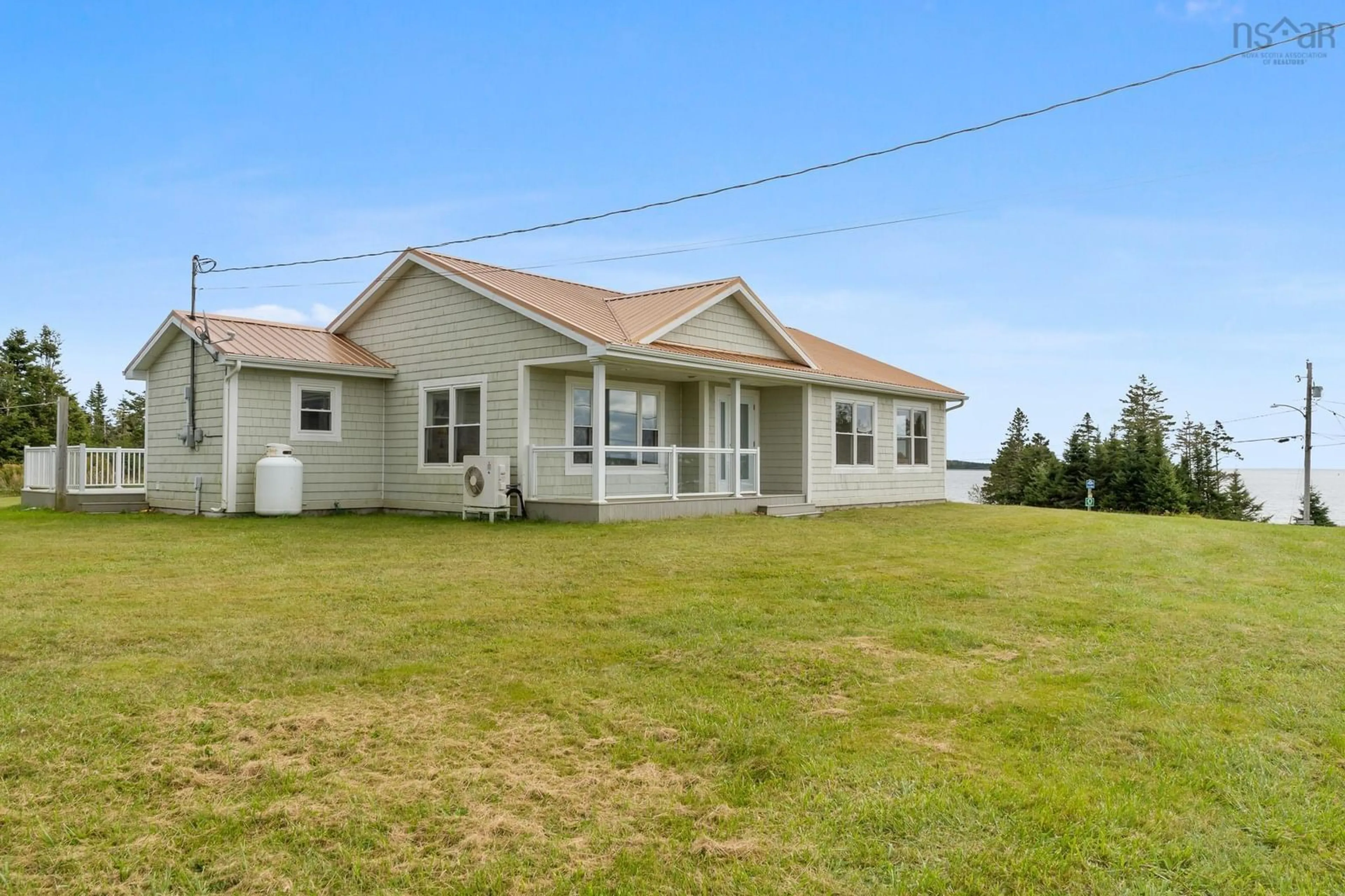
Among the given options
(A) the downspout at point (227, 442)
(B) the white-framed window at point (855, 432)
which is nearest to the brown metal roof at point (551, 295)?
(A) the downspout at point (227, 442)

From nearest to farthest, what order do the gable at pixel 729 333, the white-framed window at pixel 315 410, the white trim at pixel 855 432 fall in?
1. the white-framed window at pixel 315 410
2. the gable at pixel 729 333
3. the white trim at pixel 855 432

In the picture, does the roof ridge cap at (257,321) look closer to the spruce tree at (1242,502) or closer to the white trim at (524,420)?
the white trim at (524,420)

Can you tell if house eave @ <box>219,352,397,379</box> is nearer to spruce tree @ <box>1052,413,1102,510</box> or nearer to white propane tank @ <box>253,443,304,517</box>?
white propane tank @ <box>253,443,304,517</box>

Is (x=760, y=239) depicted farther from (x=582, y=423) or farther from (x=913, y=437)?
(x=582, y=423)

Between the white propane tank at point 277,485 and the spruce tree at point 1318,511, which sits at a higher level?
the white propane tank at point 277,485

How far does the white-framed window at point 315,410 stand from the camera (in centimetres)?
1557

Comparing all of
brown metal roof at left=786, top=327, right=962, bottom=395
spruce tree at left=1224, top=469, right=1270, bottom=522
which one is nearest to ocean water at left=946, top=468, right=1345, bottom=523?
spruce tree at left=1224, top=469, right=1270, bottom=522

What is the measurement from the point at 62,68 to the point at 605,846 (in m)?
19.4

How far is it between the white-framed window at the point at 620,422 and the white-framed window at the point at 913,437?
22.0 ft

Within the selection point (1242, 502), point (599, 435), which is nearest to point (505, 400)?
point (599, 435)

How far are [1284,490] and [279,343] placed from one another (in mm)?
74114

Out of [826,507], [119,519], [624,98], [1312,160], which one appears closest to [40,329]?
[119,519]

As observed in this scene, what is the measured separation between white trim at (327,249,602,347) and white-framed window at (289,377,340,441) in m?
1.87

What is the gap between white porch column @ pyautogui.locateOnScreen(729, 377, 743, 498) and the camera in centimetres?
1557
